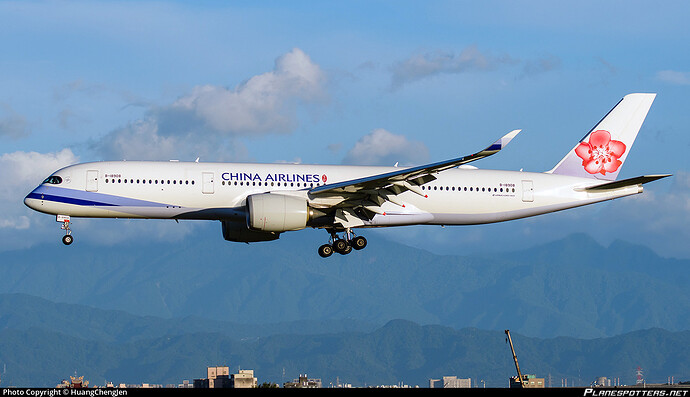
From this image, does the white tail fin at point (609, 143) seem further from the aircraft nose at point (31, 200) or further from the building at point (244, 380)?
the building at point (244, 380)

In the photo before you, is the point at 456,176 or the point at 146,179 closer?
the point at 146,179

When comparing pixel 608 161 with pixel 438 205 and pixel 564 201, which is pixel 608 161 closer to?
pixel 564 201

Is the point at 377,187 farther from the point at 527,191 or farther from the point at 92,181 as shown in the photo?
the point at 92,181

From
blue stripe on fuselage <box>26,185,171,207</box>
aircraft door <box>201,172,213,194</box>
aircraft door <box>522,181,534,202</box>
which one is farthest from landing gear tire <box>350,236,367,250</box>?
blue stripe on fuselage <box>26,185,171,207</box>

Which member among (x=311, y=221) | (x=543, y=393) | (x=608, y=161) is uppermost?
(x=608, y=161)

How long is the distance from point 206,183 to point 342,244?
8.09m

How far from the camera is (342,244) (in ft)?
181

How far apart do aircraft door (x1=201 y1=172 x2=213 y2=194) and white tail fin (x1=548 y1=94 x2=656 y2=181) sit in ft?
67.5

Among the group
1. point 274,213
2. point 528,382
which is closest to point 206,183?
point 274,213

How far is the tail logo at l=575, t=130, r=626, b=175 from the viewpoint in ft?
202

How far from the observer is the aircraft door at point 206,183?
5200cm

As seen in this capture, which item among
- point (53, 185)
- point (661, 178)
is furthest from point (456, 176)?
point (53, 185)

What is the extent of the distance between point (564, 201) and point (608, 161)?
524 centimetres

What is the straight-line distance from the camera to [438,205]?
55.9 m
